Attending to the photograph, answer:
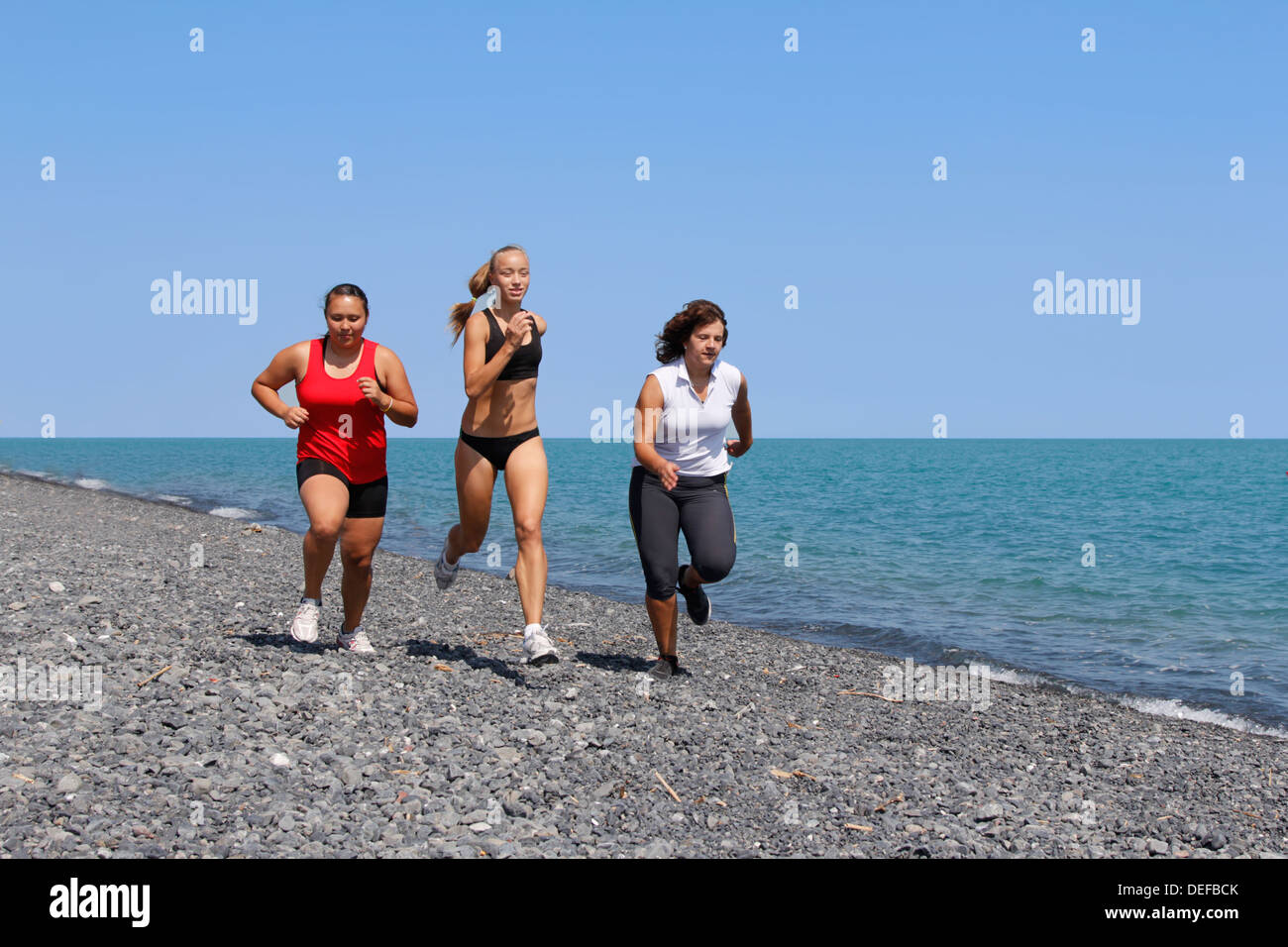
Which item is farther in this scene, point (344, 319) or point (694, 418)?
point (694, 418)

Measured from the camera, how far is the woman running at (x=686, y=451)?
700 centimetres

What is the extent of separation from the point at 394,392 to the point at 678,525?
2.20m

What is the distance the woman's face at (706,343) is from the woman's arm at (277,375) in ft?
8.50

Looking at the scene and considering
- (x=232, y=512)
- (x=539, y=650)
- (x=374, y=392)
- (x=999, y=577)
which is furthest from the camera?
(x=232, y=512)

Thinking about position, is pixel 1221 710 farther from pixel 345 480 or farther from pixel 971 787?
pixel 345 480

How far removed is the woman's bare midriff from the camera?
679 cm

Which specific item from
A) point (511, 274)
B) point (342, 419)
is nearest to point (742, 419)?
point (511, 274)

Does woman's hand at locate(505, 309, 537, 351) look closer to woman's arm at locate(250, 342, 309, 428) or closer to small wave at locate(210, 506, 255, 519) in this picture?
woman's arm at locate(250, 342, 309, 428)

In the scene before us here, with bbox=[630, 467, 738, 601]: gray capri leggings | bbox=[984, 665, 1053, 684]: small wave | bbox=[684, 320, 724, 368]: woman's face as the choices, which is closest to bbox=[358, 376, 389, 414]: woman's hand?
bbox=[630, 467, 738, 601]: gray capri leggings

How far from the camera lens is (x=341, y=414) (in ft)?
21.6

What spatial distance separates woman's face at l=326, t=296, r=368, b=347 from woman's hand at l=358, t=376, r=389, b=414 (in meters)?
0.32

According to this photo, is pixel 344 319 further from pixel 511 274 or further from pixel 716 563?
pixel 716 563

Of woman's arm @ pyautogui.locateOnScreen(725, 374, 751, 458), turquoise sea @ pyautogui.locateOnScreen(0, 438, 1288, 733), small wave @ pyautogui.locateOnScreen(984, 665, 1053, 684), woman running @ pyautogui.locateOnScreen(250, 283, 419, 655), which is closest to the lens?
woman running @ pyautogui.locateOnScreen(250, 283, 419, 655)

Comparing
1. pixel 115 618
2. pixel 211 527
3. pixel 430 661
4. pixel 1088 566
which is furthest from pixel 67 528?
pixel 1088 566
